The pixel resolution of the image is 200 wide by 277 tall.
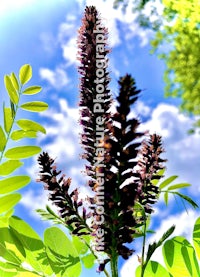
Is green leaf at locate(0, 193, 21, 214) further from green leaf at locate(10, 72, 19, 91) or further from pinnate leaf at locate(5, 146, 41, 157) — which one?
green leaf at locate(10, 72, 19, 91)

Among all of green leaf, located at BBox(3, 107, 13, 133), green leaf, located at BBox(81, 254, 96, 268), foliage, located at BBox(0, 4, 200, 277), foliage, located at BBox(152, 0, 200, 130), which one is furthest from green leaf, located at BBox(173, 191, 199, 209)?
foliage, located at BBox(152, 0, 200, 130)

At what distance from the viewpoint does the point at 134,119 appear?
495 millimetres

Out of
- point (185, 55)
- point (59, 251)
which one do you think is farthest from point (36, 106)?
point (185, 55)

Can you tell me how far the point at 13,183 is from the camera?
0.68 meters

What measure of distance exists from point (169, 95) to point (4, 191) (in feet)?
30.7

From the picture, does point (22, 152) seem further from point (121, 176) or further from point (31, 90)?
point (121, 176)

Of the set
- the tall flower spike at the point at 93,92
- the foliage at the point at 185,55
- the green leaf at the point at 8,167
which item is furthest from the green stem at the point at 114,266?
the foliage at the point at 185,55

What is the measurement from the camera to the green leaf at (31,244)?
0.70 m

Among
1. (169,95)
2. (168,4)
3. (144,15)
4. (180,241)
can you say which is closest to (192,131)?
(169,95)

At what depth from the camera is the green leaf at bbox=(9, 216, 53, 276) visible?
0.70 meters

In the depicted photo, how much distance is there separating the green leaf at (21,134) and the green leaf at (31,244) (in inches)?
6.0

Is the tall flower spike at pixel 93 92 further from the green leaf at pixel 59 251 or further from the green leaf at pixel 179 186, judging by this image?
the green leaf at pixel 179 186

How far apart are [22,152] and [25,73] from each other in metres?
0.17

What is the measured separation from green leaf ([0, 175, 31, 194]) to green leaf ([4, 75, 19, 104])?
0.56 ft
